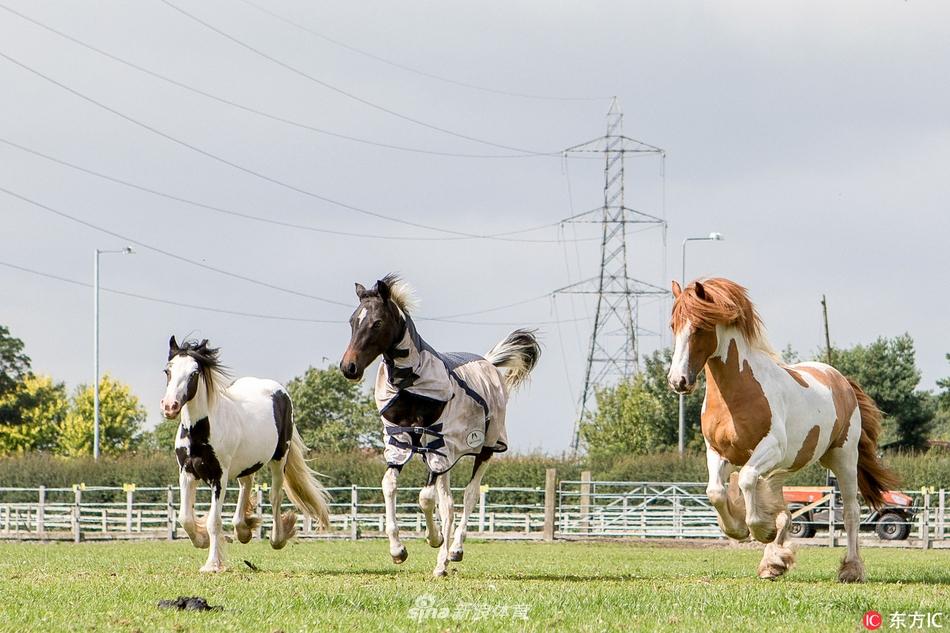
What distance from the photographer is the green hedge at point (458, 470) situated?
37812 millimetres

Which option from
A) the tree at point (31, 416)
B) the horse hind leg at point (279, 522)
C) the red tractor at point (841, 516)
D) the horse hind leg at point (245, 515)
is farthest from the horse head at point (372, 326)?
the tree at point (31, 416)

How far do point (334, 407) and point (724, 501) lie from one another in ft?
179

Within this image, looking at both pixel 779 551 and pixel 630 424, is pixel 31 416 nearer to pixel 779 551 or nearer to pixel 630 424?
pixel 630 424

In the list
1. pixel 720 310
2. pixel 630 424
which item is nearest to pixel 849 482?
pixel 720 310

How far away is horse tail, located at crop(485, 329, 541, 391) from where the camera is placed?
13.9 meters

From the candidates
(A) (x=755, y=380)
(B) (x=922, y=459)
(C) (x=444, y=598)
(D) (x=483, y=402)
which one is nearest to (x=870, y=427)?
(A) (x=755, y=380)

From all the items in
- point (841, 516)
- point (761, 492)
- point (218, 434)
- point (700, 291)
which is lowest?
point (841, 516)

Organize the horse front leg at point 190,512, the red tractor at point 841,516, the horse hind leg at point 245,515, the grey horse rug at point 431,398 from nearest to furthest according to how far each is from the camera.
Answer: the grey horse rug at point 431,398 < the horse front leg at point 190,512 < the horse hind leg at point 245,515 < the red tractor at point 841,516

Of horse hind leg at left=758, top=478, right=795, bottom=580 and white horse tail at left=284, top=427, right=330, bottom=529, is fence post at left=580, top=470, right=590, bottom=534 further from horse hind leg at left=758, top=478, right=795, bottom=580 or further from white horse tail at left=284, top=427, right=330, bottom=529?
horse hind leg at left=758, top=478, right=795, bottom=580

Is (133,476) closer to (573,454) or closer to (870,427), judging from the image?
(573,454)

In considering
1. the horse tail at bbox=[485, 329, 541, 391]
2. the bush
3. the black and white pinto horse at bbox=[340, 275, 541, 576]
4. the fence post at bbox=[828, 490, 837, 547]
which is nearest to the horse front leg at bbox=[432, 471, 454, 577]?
the black and white pinto horse at bbox=[340, 275, 541, 576]

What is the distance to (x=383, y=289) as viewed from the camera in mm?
11617

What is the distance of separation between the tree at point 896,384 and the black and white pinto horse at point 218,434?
48.8 meters

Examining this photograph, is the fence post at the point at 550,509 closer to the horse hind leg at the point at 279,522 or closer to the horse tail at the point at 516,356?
the horse hind leg at the point at 279,522
